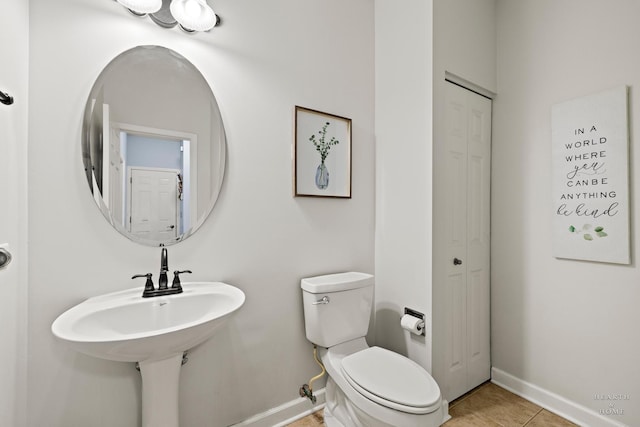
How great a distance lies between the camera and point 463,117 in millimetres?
1782

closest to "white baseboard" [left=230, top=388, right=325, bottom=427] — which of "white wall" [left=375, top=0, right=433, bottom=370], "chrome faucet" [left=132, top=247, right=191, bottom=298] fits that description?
"white wall" [left=375, top=0, right=433, bottom=370]

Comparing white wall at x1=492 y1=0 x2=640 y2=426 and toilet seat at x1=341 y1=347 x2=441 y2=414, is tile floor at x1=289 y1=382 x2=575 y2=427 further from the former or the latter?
toilet seat at x1=341 y1=347 x2=441 y2=414

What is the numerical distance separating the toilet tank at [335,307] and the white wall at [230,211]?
121 millimetres

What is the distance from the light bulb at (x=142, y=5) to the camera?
1.11m

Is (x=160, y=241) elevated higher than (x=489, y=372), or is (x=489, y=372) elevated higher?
(x=160, y=241)

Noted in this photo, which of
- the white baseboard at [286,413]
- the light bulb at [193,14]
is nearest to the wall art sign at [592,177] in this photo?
the white baseboard at [286,413]

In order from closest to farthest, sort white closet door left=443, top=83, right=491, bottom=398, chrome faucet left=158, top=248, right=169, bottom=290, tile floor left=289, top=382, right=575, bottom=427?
chrome faucet left=158, top=248, right=169, bottom=290
tile floor left=289, top=382, right=575, bottom=427
white closet door left=443, top=83, right=491, bottom=398

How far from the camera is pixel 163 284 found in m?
1.18

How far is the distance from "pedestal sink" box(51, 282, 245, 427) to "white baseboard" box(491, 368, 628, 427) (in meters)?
1.90

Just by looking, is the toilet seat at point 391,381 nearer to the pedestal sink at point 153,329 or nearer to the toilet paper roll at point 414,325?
the toilet paper roll at point 414,325

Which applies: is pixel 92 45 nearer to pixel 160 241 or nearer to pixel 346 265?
pixel 160 241

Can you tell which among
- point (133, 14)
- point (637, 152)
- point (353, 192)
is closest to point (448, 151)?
point (353, 192)

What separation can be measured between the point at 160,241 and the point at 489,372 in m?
2.27

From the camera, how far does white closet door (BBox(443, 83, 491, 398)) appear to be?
5.57 feet
